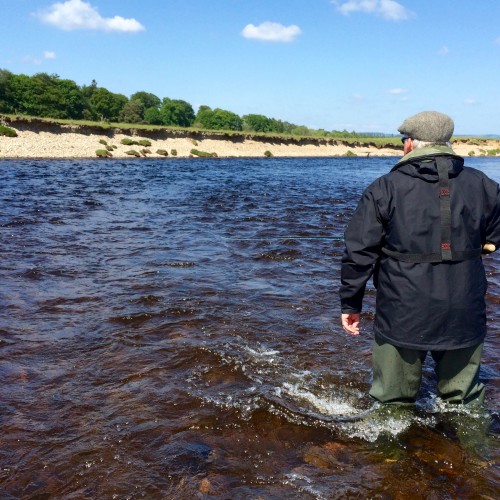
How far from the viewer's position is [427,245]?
3484mm

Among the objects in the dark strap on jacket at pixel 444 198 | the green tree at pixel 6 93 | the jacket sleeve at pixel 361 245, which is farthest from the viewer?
the green tree at pixel 6 93

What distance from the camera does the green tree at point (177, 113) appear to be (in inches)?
5995

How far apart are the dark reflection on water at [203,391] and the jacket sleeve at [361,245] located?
134 cm

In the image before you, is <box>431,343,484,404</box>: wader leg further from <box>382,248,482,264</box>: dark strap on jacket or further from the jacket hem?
<box>382,248,482,264</box>: dark strap on jacket

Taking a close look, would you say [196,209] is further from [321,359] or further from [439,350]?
→ [439,350]

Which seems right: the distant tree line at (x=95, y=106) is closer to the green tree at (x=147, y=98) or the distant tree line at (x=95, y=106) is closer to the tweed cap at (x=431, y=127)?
the green tree at (x=147, y=98)

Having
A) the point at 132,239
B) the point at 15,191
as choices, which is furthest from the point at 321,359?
the point at 15,191

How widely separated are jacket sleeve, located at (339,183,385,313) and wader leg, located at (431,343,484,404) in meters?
0.93

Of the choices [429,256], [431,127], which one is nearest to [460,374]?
[429,256]

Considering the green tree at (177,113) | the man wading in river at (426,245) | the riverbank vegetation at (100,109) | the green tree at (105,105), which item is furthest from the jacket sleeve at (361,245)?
the green tree at (177,113)

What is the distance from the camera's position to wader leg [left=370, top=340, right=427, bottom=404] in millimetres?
3785

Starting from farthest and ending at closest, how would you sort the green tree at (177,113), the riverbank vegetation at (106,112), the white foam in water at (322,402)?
the green tree at (177,113) → the riverbank vegetation at (106,112) → the white foam in water at (322,402)

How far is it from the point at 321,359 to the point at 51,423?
125 inches

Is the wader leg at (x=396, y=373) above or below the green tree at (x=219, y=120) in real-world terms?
below
